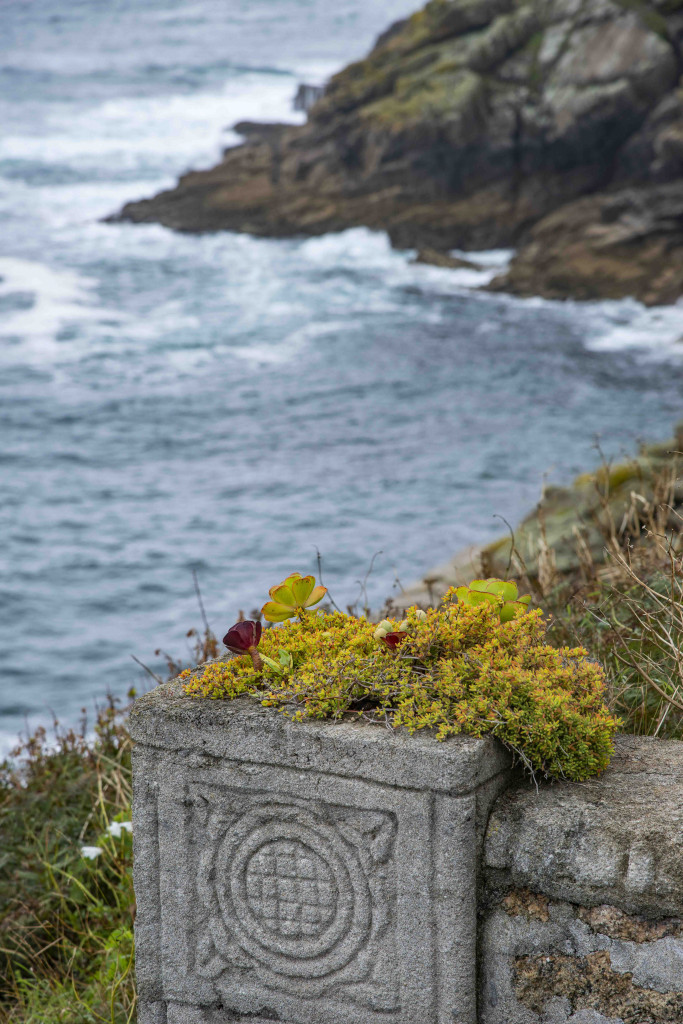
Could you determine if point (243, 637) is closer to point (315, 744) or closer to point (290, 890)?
point (315, 744)

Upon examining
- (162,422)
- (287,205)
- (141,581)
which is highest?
(287,205)

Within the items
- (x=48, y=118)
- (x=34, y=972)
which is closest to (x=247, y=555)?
(x=34, y=972)

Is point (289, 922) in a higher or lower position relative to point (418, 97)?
lower

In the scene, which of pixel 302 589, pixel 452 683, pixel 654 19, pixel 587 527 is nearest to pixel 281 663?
pixel 302 589

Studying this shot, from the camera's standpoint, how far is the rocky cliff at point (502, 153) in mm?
21141

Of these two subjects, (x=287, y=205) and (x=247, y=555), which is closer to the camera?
(x=247, y=555)

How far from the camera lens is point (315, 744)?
6.55 feet

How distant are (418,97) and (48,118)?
10919mm

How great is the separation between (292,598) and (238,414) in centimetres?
1225

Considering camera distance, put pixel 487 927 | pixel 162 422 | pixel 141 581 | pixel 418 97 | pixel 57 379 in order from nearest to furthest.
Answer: pixel 487 927
pixel 141 581
pixel 162 422
pixel 57 379
pixel 418 97

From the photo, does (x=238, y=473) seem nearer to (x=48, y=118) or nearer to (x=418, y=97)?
(x=418, y=97)

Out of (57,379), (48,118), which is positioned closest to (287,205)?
(48,118)

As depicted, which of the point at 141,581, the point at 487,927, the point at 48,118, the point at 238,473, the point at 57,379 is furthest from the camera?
the point at 48,118

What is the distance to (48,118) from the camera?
2825 centimetres
